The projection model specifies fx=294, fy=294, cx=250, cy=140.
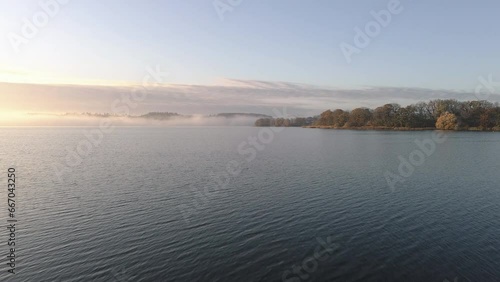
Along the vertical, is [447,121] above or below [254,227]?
above

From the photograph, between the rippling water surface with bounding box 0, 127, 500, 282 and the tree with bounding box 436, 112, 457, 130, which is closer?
the rippling water surface with bounding box 0, 127, 500, 282

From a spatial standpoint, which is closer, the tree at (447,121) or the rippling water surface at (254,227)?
the rippling water surface at (254,227)

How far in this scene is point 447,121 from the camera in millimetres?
195000

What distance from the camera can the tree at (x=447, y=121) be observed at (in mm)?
193125

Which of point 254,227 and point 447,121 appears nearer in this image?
point 254,227

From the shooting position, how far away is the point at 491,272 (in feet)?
64.6

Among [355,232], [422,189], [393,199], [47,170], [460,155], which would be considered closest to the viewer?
[355,232]

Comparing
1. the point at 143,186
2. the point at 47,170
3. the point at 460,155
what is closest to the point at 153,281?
the point at 143,186

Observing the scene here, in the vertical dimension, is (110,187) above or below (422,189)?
above

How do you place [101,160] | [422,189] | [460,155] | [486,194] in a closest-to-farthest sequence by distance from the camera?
1. [486,194]
2. [422,189]
3. [101,160]
4. [460,155]

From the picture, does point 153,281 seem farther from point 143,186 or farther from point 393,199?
point 393,199

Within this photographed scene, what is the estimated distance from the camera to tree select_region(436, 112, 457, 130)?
19312cm

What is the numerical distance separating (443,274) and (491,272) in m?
3.33

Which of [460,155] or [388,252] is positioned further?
[460,155]
